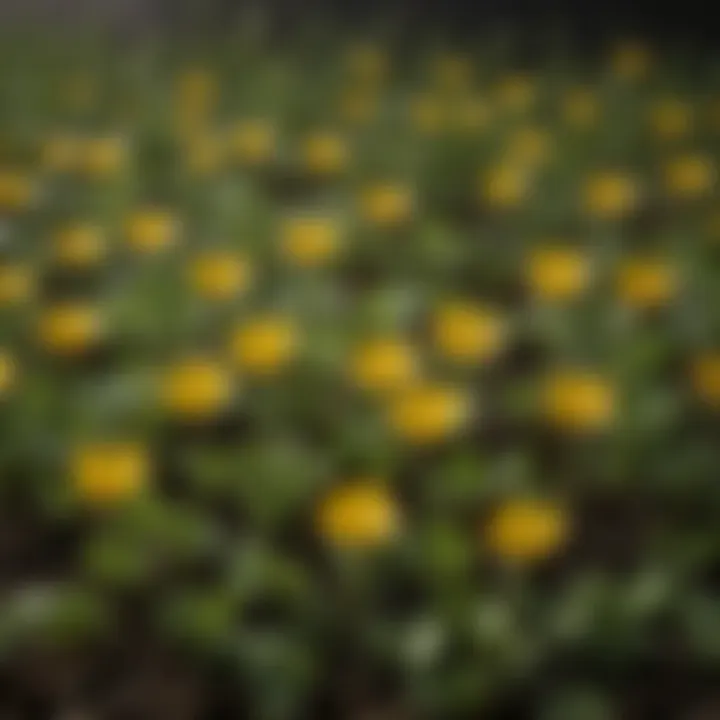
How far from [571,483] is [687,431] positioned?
0.11 m

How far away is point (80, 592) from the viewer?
2.93 ft

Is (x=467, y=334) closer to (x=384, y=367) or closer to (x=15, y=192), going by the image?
(x=384, y=367)

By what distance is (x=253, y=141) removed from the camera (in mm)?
1589

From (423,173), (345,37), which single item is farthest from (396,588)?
(345,37)

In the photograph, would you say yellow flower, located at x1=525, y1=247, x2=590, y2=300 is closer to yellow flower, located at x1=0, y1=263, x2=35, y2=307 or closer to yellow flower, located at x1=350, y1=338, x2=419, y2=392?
yellow flower, located at x1=350, y1=338, x2=419, y2=392

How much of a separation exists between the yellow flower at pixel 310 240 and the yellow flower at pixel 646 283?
26 centimetres

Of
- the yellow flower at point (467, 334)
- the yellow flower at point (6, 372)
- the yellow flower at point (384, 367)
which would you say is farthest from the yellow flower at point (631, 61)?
the yellow flower at point (6, 372)

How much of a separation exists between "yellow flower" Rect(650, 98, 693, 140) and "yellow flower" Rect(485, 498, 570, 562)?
736 millimetres

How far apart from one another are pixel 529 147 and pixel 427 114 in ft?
0.58

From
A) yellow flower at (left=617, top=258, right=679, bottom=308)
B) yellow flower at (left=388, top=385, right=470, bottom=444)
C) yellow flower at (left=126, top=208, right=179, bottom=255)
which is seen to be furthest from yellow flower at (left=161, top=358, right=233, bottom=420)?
yellow flower at (left=617, top=258, right=679, bottom=308)

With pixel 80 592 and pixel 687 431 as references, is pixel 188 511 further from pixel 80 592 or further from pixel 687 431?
pixel 687 431

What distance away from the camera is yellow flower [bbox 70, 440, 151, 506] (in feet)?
3.12

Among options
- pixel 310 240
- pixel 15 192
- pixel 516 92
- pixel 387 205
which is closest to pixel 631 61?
pixel 516 92

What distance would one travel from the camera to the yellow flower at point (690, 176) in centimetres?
140
